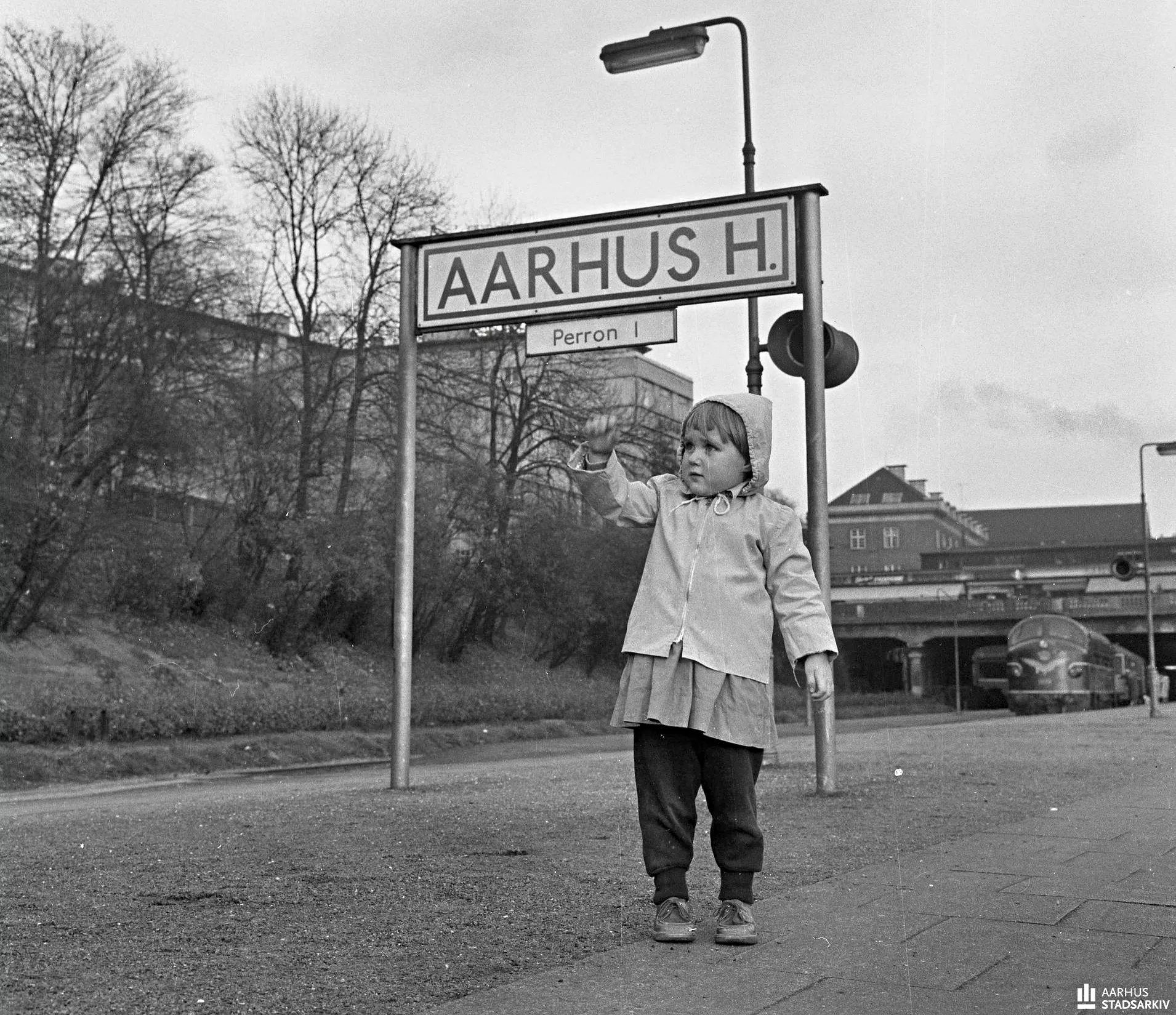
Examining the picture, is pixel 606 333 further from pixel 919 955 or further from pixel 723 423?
pixel 919 955

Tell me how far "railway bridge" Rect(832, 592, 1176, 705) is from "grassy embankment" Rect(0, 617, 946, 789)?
43.9 m

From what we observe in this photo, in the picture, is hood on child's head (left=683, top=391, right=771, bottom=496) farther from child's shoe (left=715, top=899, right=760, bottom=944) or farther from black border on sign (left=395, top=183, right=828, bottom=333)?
black border on sign (left=395, top=183, right=828, bottom=333)

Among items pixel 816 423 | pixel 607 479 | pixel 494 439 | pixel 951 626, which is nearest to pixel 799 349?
pixel 816 423

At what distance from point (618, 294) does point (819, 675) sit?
644 cm

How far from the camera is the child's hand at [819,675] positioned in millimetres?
4684

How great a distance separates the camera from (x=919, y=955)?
4309mm

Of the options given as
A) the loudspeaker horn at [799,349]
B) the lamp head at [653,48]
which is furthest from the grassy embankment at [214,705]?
the loudspeaker horn at [799,349]

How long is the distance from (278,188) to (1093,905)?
33.8 metres

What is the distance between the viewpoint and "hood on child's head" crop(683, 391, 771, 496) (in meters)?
4.88

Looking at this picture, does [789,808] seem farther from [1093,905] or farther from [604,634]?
[604,634]

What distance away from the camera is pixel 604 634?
44969 mm

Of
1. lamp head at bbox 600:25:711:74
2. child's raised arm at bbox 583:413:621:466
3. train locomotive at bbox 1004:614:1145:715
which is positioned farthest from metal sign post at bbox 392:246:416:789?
train locomotive at bbox 1004:614:1145:715

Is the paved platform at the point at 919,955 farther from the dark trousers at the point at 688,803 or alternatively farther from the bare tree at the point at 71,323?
the bare tree at the point at 71,323

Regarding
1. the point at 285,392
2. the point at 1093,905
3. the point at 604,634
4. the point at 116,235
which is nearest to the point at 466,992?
the point at 1093,905
